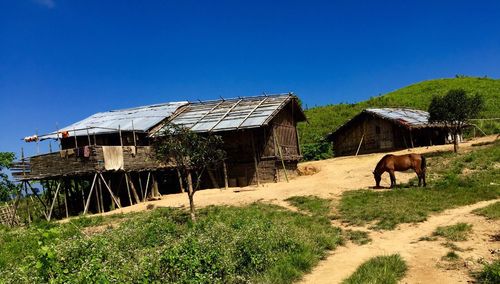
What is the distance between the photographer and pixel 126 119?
3459 cm

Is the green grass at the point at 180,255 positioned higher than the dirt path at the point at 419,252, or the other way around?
the green grass at the point at 180,255

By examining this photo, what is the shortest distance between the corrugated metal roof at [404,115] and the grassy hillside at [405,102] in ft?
28.9

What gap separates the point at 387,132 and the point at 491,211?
22.8 metres

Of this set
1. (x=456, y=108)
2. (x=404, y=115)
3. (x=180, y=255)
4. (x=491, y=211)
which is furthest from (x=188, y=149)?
(x=404, y=115)

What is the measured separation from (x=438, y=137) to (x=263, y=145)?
17338 mm

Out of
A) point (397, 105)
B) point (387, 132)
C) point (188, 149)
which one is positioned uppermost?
point (397, 105)

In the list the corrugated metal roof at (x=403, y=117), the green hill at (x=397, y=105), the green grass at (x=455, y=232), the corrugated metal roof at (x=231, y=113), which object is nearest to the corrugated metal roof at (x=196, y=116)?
the corrugated metal roof at (x=231, y=113)

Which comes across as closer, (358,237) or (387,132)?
(358,237)

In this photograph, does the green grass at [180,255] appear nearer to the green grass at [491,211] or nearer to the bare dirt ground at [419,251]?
the bare dirt ground at [419,251]

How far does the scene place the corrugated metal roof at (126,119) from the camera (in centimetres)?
3101

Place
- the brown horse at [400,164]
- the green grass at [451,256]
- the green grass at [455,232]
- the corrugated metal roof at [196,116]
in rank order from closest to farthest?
the green grass at [451,256] → the green grass at [455,232] → the brown horse at [400,164] → the corrugated metal roof at [196,116]

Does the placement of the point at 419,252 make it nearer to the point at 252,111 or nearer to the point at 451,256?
the point at 451,256

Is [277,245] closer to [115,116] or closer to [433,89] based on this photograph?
[115,116]

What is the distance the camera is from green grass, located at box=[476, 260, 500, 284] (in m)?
8.88
